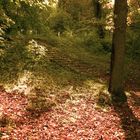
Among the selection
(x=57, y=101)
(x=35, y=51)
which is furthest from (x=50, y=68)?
(x=57, y=101)

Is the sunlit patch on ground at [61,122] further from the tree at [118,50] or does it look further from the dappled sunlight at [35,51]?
the dappled sunlight at [35,51]

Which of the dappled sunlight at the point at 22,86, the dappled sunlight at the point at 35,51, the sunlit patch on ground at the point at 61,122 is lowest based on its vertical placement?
the sunlit patch on ground at the point at 61,122

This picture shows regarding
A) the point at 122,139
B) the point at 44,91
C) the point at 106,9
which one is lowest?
the point at 122,139

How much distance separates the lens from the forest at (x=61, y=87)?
28.0ft

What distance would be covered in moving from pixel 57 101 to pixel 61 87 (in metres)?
1.19

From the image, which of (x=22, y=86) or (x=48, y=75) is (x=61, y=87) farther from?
(x=22, y=86)

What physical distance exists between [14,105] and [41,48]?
4.65m

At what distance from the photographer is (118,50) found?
10875 mm

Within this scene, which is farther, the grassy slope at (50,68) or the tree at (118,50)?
the grassy slope at (50,68)

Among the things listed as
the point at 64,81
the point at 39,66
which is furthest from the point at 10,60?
the point at 64,81

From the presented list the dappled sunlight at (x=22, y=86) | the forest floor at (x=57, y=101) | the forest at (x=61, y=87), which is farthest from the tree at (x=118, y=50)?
the dappled sunlight at (x=22, y=86)

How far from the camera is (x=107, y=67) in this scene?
15.9m

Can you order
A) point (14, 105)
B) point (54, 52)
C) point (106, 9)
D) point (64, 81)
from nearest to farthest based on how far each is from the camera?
point (14, 105) → point (64, 81) → point (54, 52) → point (106, 9)

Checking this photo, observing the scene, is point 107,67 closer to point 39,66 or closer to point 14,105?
point 39,66
